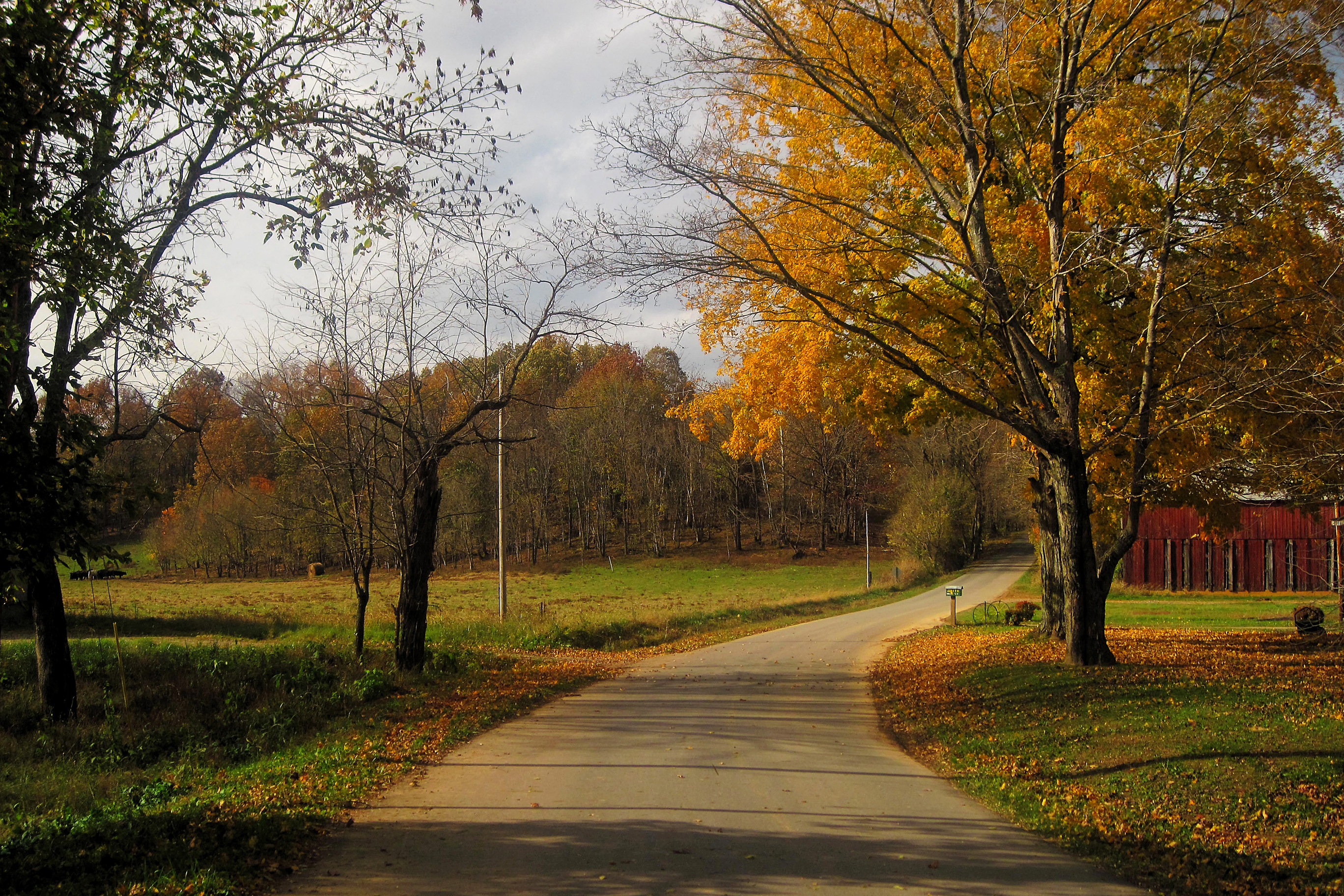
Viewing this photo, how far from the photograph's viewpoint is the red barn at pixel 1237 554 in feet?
117

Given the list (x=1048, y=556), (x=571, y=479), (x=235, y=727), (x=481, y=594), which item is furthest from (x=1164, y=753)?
(x=571, y=479)

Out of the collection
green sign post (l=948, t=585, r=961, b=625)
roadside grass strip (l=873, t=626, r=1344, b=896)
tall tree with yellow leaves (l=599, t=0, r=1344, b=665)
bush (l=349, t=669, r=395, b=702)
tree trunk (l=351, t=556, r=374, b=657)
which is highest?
tall tree with yellow leaves (l=599, t=0, r=1344, b=665)

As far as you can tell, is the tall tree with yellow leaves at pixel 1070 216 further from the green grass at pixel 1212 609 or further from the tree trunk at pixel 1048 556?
the green grass at pixel 1212 609

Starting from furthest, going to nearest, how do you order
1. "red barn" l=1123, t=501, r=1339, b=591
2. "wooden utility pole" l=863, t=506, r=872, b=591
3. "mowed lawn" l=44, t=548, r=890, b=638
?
"wooden utility pole" l=863, t=506, r=872, b=591 < "red barn" l=1123, t=501, r=1339, b=591 < "mowed lawn" l=44, t=548, r=890, b=638

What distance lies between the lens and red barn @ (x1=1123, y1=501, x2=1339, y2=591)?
35.7m

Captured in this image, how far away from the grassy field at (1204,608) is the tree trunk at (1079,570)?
9881mm

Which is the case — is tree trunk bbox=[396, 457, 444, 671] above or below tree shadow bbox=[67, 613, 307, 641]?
above

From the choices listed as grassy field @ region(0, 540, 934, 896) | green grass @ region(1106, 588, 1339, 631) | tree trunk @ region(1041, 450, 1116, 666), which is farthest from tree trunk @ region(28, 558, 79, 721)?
green grass @ region(1106, 588, 1339, 631)

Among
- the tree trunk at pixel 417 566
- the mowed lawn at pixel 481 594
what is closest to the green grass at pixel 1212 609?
the mowed lawn at pixel 481 594

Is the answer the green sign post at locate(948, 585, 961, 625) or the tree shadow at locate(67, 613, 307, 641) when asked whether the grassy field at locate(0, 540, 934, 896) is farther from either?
the green sign post at locate(948, 585, 961, 625)

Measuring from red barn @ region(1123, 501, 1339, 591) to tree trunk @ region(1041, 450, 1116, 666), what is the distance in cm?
2658

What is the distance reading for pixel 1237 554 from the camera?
37062mm

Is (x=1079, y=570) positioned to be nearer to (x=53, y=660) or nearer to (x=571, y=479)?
(x=53, y=660)

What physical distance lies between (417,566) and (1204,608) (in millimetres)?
27573
